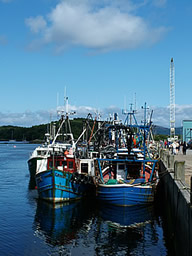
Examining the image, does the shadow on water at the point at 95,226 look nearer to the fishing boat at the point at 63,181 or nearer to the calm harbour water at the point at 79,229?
the calm harbour water at the point at 79,229

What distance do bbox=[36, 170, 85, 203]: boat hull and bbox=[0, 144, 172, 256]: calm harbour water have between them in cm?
70

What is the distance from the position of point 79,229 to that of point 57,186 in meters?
5.97

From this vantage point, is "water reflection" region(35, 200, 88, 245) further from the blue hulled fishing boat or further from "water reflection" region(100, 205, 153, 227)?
"water reflection" region(100, 205, 153, 227)

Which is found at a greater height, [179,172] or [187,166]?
[179,172]

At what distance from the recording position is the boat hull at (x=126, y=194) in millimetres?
25466

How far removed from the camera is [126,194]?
25.5 metres

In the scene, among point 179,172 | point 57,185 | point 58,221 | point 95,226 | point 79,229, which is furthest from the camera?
point 57,185

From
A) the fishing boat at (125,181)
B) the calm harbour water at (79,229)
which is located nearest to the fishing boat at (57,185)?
the calm harbour water at (79,229)

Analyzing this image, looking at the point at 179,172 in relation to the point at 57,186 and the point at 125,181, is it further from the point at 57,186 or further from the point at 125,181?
the point at 57,186

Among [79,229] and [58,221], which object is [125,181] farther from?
[79,229]

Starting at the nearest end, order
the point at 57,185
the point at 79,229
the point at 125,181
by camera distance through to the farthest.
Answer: the point at 79,229
the point at 125,181
the point at 57,185

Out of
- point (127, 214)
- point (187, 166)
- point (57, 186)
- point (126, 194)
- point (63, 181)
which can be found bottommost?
point (127, 214)

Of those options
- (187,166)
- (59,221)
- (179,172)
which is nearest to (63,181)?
(59,221)

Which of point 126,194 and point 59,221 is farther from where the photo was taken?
point 126,194
